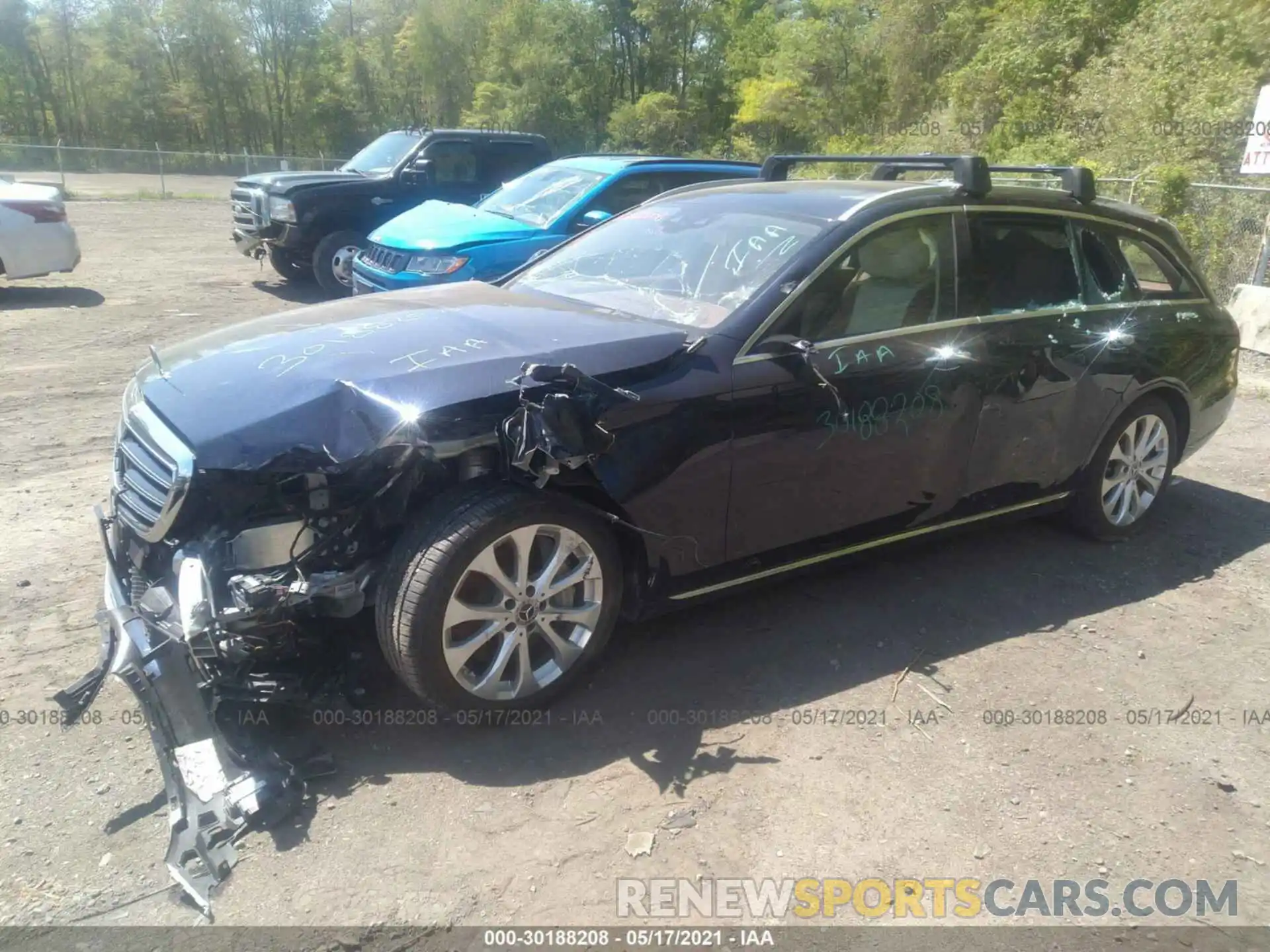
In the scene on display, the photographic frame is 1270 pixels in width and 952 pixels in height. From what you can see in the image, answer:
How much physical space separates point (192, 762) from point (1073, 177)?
4.38 metres

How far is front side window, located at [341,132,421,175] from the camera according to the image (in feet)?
38.8

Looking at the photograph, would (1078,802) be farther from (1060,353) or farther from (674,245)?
(674,245)

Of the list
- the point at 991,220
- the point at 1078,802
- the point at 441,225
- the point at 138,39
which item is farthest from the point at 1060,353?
the point at 138,39

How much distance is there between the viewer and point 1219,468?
617 cm

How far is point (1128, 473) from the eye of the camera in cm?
475

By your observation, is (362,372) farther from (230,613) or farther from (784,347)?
(784,347)

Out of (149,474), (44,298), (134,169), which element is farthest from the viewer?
(134,169)

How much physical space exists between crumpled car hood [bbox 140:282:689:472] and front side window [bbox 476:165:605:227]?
16.5 feet

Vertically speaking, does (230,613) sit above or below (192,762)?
above

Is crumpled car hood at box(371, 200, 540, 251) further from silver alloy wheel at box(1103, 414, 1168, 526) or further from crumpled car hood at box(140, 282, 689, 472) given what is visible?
silver alloy wheel at box(1103, 414, 1168, 526)

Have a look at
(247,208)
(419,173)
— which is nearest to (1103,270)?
(419,173)

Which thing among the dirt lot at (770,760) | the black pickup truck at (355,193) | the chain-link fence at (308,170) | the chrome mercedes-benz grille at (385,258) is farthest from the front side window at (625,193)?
the dirt lot at (770,760)

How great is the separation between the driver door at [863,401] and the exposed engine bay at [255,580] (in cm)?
69

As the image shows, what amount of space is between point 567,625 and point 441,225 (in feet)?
19.3
